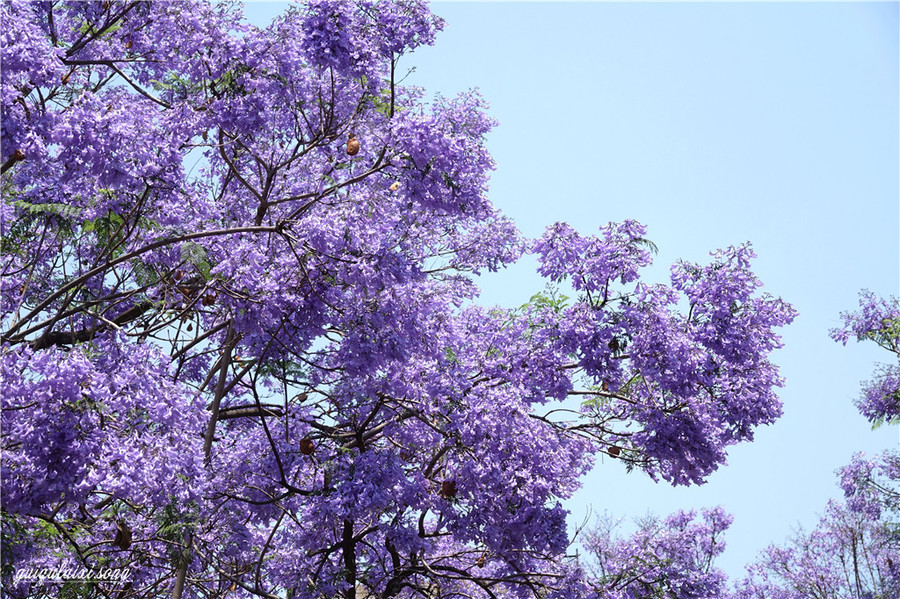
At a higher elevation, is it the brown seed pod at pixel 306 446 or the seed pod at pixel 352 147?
the seed pod at pixel 352 147

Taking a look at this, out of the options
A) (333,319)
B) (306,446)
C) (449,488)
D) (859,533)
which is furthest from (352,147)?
(859,533)

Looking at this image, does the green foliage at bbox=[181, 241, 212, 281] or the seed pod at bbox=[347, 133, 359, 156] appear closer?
the green foliage at bbox=[181, 241, 212, 281]

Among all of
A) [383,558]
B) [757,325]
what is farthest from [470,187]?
[383,558]

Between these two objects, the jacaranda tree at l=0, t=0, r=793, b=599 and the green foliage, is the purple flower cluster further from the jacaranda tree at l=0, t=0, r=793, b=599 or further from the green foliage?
the green foliage

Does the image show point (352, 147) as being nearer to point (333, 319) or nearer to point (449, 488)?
point (333, 319)

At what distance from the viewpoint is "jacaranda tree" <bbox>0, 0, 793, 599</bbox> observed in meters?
9.14

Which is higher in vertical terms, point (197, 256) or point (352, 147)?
point (352, 147)

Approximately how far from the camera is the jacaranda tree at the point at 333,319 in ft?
30.0

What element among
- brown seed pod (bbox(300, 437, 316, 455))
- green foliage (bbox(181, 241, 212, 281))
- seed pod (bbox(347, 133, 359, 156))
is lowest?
brown seed pod (bbox(300, 437, 316, 455))

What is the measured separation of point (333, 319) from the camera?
32.8ft

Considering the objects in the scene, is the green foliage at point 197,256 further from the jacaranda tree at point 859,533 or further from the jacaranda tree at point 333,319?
the jacaranda tree at point 859,533

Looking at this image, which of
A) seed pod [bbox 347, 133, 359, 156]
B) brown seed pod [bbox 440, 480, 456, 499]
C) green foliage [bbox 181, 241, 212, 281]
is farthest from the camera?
brown seed pod [bbox 440, 480, 456, 499]

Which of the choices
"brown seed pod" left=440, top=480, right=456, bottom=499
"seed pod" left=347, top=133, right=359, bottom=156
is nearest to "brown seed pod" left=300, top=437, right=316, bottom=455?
"brown seed pod" left=440, top=480, right=456, bottom=499

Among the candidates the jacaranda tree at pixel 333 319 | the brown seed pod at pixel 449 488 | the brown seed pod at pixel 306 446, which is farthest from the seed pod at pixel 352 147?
the brown seed pod at pixel 449 488
